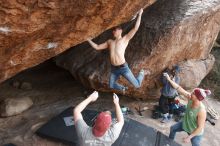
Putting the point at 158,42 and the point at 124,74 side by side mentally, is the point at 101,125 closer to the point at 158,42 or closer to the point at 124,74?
the point at 124,74

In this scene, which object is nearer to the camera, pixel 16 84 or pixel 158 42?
pixel 158 42

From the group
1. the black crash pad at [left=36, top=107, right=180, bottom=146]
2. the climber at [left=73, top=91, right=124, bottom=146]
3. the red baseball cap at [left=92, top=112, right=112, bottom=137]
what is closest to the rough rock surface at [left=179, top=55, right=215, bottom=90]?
the black crash pad at [left=36, top=107, right=180, bottom=146]

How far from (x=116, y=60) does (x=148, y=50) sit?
1461mm

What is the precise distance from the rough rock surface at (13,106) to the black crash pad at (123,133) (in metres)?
1.18

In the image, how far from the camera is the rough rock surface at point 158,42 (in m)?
7.84

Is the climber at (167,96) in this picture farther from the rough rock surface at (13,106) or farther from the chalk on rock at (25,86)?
the chalk on rock at (25,86)

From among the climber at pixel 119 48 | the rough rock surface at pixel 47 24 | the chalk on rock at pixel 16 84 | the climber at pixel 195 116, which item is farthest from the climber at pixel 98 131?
the chalk on rock at pixel 16 84

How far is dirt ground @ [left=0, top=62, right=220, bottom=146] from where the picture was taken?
7164mm

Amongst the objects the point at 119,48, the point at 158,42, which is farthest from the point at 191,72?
the point at 119,48

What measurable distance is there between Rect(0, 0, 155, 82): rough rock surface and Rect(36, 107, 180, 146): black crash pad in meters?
1.63

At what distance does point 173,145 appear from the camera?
21.8 ft

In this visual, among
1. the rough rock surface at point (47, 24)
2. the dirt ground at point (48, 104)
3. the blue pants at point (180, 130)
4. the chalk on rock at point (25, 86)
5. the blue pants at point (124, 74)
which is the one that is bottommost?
the dirt ground at point (48, 104)

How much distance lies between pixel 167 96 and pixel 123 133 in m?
1.69

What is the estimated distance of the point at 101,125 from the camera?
4.30 metres
